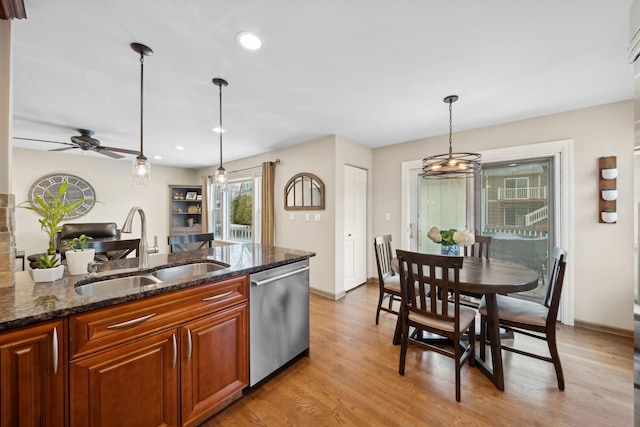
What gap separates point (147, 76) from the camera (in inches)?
86.0

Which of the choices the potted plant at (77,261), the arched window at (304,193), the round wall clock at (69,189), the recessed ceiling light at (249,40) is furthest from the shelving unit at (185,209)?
the recessed ceiling light at (249,40)

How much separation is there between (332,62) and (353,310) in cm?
284

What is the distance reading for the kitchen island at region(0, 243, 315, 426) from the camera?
993 mm

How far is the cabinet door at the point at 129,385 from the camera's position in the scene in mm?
1107

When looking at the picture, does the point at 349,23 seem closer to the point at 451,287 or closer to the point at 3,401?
the point at 451,287

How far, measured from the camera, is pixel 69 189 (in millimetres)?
5008

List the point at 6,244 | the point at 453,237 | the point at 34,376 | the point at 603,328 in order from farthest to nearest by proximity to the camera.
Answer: the point at 603,328 < the point at 453,237 < the point at 6,244 < the point at 34,376

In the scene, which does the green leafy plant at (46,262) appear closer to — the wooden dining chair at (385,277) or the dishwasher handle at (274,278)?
the dishwasher handle at (274,278)

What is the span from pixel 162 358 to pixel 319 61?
2.23 meters

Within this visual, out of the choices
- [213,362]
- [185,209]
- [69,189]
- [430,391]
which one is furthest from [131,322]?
[185,209]

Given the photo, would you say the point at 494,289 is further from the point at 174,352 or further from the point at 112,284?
the point at 112,284

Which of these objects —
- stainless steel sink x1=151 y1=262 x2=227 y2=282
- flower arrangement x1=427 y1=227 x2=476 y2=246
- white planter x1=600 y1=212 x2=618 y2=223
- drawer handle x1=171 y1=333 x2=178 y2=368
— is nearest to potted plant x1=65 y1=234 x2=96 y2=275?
stainless steel sink x1=151 y1=262 x2=227 y2=282

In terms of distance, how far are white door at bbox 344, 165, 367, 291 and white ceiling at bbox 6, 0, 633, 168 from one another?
1.05 meters

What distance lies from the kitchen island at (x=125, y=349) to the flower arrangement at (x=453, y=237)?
5.70ft
